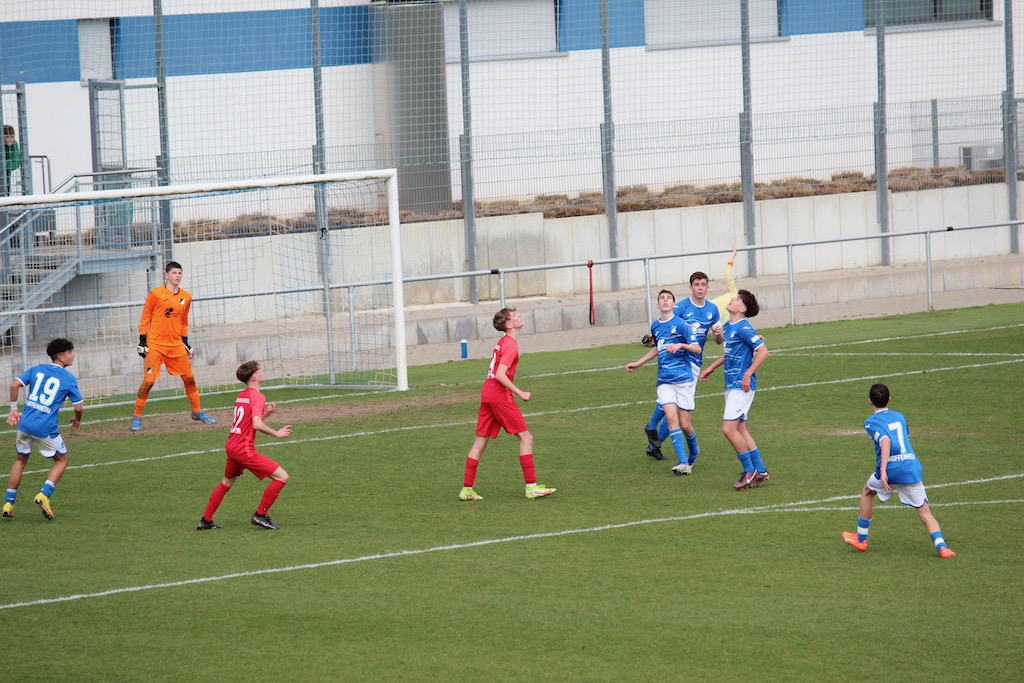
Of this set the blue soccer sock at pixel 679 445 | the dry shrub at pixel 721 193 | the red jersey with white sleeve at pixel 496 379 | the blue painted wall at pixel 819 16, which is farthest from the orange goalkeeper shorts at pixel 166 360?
the blue painted wall at pixel 819 16

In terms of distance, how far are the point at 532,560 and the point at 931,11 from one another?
26.4m

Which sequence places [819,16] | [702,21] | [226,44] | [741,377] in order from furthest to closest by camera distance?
[819,16] < [702,21] < [226,44] < [741,377]

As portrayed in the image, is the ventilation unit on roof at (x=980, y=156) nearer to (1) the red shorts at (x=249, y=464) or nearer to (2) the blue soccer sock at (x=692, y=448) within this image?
(2) the blue soccer sock at (x=692, y=448)

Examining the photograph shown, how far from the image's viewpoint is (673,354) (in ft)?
37.6

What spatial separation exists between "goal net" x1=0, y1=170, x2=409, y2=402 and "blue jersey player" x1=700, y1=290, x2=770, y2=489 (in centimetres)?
713

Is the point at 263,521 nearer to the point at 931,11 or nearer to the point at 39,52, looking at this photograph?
the point at 39,52

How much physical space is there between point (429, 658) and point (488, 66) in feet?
67.8

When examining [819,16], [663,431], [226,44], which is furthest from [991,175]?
[663,431]

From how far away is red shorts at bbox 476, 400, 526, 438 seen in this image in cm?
1052

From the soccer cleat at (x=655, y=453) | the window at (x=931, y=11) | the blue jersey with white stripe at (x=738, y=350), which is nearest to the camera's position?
the blue jersey with white stripe at (x=738, y=350)

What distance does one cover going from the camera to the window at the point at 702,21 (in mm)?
28125

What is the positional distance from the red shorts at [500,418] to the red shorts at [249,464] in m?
1.86

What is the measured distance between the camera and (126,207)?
771 inches

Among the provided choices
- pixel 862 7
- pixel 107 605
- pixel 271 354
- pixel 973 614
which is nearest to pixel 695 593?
pixel 973 614
